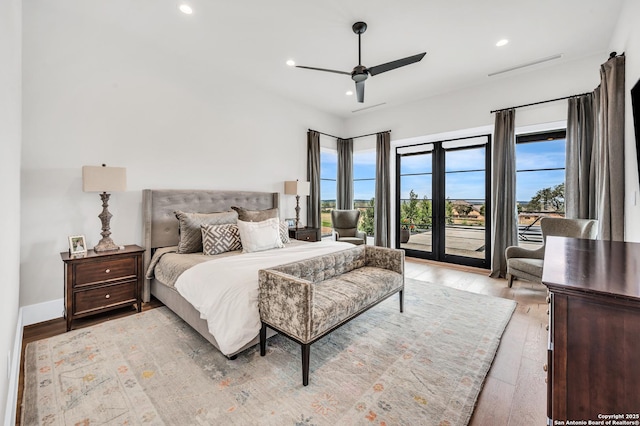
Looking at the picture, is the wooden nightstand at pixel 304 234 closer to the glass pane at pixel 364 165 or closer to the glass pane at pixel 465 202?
the glass pane at pixel 364 165

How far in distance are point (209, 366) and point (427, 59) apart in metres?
4.36

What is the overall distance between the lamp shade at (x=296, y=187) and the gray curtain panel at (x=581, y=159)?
395 centimetres

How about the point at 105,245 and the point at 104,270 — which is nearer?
the point at 104,270

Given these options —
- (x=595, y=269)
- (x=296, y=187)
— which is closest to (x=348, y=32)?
(x=296, y=187)

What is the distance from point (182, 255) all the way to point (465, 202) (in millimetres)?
4939

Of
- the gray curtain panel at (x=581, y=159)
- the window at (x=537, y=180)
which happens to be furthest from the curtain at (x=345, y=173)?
the gray curtain panel at (x=581, y=159)

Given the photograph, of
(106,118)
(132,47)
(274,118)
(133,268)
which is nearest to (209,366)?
(133,268)

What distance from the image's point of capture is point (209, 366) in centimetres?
211

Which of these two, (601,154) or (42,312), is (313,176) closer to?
(601,154)

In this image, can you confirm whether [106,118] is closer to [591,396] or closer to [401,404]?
[401,404]

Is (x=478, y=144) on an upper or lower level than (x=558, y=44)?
lower

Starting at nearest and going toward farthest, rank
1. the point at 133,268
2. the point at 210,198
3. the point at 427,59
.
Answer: the point at 133,268 → the point at 427,59 → the point at 210,198

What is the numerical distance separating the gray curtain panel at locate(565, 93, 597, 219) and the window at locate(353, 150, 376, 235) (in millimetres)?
3344

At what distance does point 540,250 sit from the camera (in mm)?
3893
